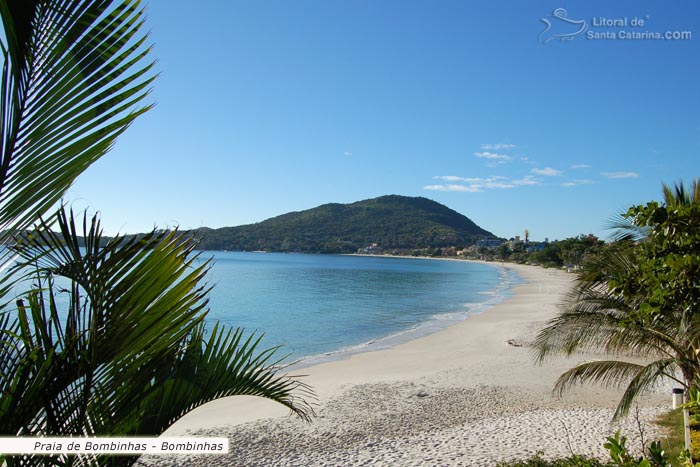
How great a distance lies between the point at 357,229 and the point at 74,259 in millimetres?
168606

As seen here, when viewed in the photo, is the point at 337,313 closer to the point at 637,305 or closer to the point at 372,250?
the point at 637,305

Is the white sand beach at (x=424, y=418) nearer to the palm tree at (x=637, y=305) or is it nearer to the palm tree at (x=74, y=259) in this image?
the palm tree at (x=637, y=305)

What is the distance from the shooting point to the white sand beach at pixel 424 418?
743cm

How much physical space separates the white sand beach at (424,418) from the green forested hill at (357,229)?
121690 millimetres

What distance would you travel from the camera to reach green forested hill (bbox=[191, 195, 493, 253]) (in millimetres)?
152500

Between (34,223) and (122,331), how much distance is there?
46cm

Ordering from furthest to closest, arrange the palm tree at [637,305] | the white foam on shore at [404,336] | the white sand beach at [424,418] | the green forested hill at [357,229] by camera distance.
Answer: the green forested hill at [357,229] < the white foam on shore at [404,336] < the white sand beach at [424,418] < the palm tree at [637,305]

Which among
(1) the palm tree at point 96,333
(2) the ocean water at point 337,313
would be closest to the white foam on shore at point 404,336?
(2) the ocean water at point 337,313

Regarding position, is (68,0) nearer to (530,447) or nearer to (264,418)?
(530,447)

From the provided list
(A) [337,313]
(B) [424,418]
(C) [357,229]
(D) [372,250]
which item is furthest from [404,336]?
(C) [357,229]

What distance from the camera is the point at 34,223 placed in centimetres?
156

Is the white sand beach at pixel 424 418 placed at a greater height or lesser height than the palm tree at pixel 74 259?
lesser

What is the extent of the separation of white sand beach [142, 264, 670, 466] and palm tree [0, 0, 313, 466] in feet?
15.3

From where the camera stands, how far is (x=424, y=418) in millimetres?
9586
